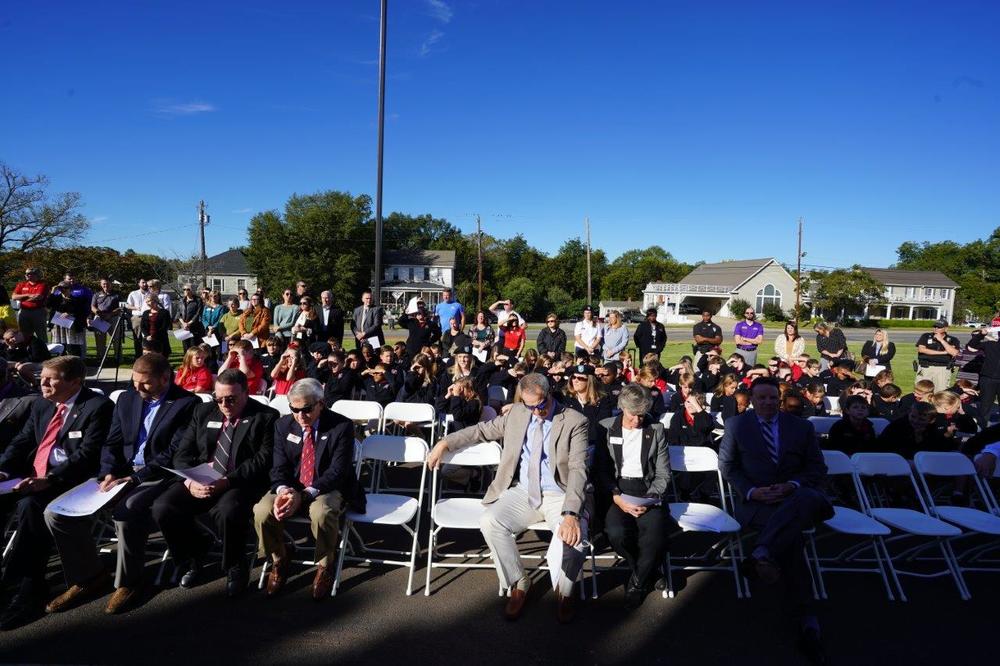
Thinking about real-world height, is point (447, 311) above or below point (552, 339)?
above

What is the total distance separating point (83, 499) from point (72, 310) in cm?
805

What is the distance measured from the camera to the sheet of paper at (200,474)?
12.4 ft

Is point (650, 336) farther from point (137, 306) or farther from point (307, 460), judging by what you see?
point (137, 306)

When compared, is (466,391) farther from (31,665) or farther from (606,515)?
(31,665)

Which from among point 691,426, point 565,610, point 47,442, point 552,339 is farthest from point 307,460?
point 552,339

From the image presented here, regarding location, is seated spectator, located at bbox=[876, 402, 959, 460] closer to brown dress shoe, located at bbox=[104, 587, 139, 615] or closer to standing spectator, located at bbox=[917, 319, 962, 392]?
brown dress shoe, located at bbox=[104, 587, 139, 615]

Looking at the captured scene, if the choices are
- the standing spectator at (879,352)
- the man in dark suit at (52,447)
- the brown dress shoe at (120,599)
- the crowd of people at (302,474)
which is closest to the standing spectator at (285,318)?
the crowd of people at (302,474)

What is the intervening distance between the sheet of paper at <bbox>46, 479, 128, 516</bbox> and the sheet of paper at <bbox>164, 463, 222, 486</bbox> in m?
0.36

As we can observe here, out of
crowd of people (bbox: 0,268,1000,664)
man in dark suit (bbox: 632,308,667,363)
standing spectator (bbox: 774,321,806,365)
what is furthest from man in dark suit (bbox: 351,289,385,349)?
standing spectator (bbox: 774,321,806,365)

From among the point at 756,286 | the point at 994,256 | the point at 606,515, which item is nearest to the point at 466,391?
the point at 606,515

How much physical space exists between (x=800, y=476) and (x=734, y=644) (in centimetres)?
129

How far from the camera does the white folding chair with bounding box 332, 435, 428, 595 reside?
3.80 metres

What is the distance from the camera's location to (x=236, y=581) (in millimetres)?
3697

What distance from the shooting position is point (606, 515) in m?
3.97
